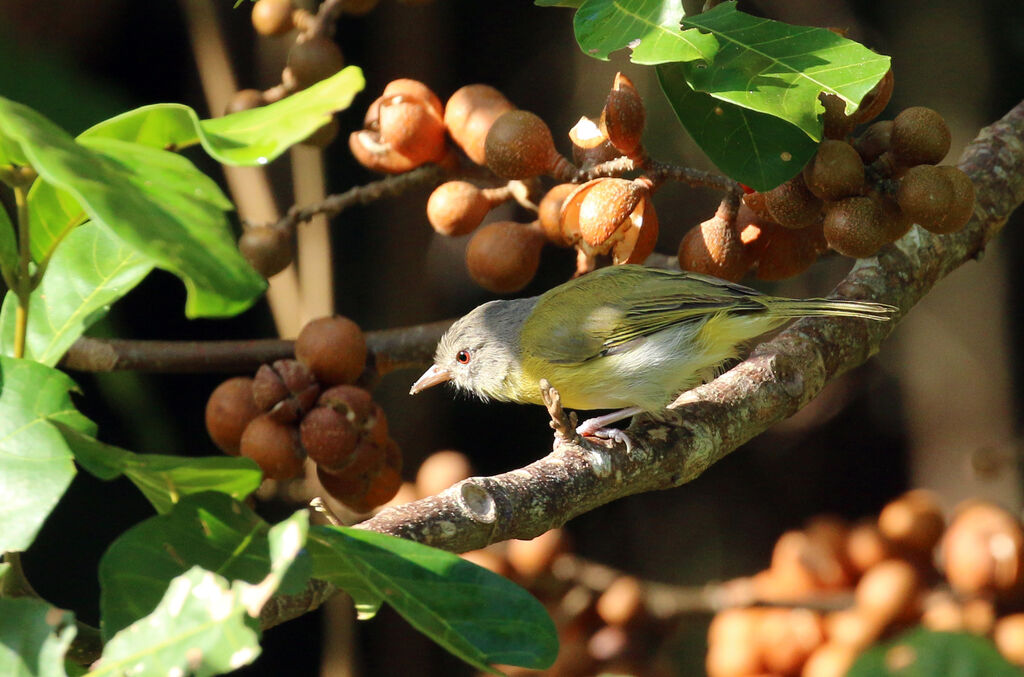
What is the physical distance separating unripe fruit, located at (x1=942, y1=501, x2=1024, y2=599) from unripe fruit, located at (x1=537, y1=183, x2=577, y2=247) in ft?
3.44

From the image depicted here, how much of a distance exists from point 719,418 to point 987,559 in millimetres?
701

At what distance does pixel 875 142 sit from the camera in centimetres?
165

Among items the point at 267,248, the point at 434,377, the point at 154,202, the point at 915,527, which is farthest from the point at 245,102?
the point at 915,527

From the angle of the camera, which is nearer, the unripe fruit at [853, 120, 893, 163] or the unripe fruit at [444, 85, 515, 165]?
the unripe fruit at [853, 120, 893, 163]

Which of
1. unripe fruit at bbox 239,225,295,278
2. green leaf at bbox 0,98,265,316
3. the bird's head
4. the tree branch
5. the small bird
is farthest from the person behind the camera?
the bird's head

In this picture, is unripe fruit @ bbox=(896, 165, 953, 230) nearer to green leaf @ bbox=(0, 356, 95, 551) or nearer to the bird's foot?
the bird's foot

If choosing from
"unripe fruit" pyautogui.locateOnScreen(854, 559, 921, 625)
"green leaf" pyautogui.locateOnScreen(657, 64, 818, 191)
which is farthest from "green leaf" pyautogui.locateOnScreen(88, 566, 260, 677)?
"unripe fruit" pyautogui.locateOnScreen(854, 559, 921, 625)

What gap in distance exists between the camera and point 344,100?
899 millimetres

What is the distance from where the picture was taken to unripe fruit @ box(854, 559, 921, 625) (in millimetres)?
2074

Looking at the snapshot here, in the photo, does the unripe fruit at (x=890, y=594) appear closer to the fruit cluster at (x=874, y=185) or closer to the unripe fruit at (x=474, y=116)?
the fruit cluster at (x=874, y=185)

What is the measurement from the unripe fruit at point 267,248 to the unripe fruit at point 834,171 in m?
1.02

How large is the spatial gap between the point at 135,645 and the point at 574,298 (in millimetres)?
1910

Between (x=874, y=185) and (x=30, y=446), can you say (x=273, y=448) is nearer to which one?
(x=30, y=446)

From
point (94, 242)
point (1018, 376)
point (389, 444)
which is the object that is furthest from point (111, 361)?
point (1018, 376)
